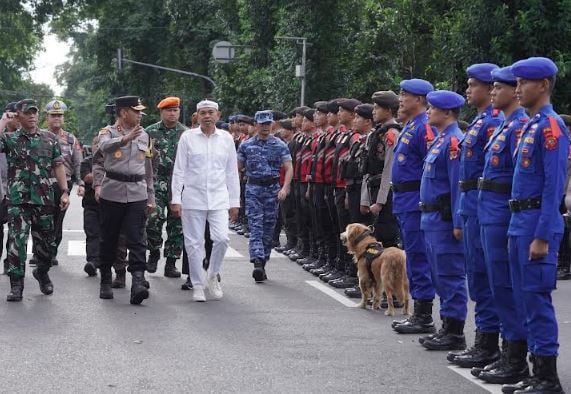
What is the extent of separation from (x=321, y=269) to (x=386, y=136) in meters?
3.90

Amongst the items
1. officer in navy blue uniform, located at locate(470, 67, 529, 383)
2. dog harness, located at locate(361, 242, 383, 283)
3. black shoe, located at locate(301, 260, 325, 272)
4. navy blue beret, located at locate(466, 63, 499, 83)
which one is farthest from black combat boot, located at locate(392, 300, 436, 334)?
black shoe, located at locate(301, 260, 325, 272)

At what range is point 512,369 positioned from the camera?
335 inches

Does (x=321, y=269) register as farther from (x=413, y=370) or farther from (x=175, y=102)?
(x=413, y=370)

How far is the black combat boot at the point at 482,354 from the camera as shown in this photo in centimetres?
912

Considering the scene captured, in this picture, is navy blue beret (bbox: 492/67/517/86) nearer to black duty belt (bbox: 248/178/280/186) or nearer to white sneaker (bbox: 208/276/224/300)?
white sneaker (bbox: 208/276/224/300)

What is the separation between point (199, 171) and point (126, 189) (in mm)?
825

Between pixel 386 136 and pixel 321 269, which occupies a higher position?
pixel 386 136

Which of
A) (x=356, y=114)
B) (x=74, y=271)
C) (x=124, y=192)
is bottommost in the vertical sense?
(x=74, y=271)

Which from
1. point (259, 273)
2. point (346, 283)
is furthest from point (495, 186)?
point (259, 273)

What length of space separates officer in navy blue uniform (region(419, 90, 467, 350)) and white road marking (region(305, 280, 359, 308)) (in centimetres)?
285

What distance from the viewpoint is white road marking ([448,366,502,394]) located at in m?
8.33

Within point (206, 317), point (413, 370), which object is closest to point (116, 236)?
point (206, 317)

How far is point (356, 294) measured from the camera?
13.6m

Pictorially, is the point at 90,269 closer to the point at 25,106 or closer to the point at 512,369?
the point at 25,106
